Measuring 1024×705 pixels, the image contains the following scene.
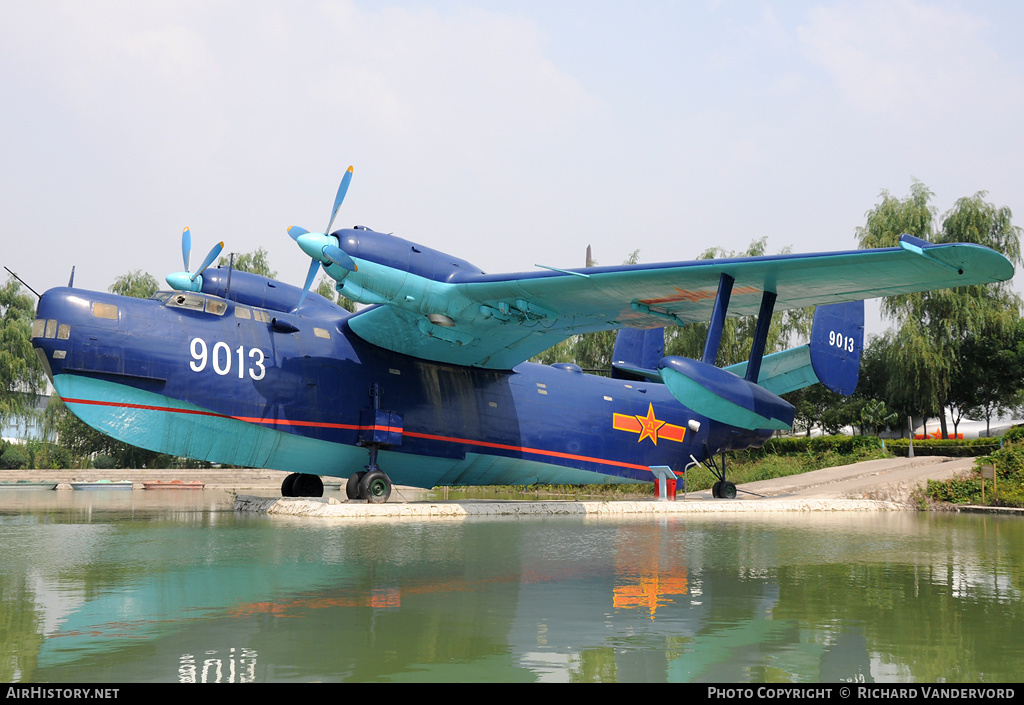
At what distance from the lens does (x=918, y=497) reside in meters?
21.0

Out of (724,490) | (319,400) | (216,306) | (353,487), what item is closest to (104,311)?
(216,306)

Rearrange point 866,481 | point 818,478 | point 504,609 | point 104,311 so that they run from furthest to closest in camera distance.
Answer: point 818,478, point 866,481, point 104,311, point 504,609

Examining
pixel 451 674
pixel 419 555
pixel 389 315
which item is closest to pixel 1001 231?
pixel 389 315

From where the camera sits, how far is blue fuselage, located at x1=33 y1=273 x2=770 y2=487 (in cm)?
1390

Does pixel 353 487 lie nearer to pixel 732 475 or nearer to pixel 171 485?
pixel 171 485

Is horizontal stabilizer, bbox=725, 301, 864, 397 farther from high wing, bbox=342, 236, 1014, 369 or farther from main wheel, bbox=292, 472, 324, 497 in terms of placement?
main wheel, bbox=292, 472, 324, 497

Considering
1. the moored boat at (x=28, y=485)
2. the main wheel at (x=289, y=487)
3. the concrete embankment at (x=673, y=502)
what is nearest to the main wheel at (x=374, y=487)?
the concrete embankment at (x=673, y=502)

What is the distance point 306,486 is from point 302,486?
0.32 ft

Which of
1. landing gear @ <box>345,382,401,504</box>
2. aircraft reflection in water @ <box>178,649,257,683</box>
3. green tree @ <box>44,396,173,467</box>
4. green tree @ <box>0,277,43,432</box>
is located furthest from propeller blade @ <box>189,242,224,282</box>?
green tree @ <box>44,396,173,467</box>

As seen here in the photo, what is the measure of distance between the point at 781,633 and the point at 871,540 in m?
7.59

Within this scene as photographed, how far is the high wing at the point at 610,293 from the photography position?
12039 mm

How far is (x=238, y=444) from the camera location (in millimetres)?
15359

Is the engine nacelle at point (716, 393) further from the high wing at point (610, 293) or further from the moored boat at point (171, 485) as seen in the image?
the moored boat at point (171, 485)

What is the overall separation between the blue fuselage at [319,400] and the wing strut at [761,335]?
6.37 meters
